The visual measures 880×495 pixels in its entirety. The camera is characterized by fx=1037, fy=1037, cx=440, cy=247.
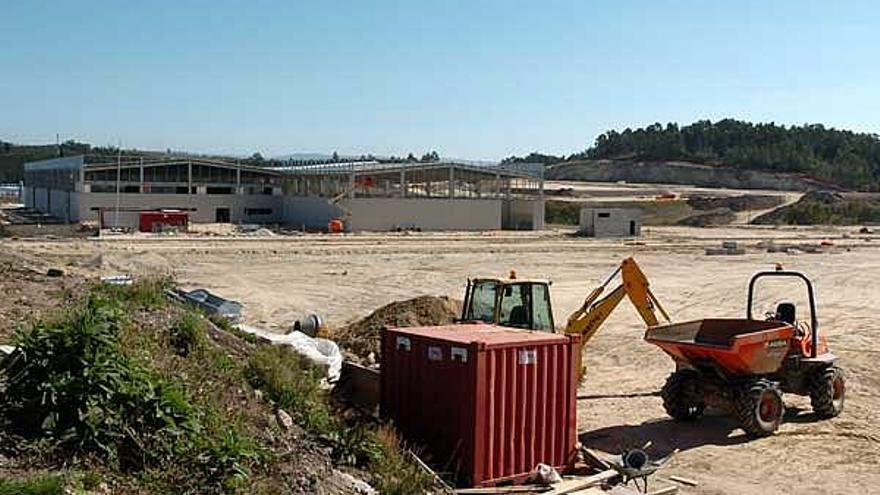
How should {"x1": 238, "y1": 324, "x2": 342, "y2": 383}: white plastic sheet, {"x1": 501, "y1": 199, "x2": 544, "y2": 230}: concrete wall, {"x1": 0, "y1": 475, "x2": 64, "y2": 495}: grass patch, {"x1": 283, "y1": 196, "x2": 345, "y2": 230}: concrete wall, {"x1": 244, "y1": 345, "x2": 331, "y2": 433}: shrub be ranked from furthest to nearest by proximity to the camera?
{"x1": 501, "y1": 199, "x2": 544, "y2": 230}: concrete wall → {"x1": 283, "y1": 196, "x2": 345, "y2": 230}: concrete wall → {"x1": 238, "y1": 324, "x2": 342, "y2": 383}: white plastic sheet → {"x1": 244, "y1": 345, "x2": 331, "y2": 433}: shrub → {"x1": 0, "y1": 475, "x2": 64, "y2": 495}: grass patch

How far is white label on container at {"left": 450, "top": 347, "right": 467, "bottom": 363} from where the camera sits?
32.7ft

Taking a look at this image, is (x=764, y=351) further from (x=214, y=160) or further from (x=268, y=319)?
A: (x=214, y=160)

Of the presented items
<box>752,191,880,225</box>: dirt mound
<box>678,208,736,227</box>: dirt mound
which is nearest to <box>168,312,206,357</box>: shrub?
<box>678,208,736,227</box>: dirt mound

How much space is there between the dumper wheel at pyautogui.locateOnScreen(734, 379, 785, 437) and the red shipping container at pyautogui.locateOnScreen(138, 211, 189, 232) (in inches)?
2178

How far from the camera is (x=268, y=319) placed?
26.8 m

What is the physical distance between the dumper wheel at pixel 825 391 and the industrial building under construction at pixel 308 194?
57.3 metres

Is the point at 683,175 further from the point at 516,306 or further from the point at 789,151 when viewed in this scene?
the point at 516,306

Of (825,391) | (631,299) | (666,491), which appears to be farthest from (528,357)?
(631,299)

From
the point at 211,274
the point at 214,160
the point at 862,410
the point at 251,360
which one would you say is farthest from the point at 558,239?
the point at 251,360

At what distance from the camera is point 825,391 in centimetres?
1541

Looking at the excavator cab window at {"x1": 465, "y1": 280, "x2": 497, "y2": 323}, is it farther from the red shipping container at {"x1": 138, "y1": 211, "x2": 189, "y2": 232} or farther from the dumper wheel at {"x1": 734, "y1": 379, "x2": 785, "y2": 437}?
the red shipping container at {"x1": 138, "y1": 211, "x2": 189, "y2": 232}

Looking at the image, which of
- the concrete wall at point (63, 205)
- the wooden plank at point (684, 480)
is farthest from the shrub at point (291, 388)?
the concrete wall at point (63, 205)

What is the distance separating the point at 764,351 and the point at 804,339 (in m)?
1.13

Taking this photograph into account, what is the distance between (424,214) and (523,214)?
31.4 feet
